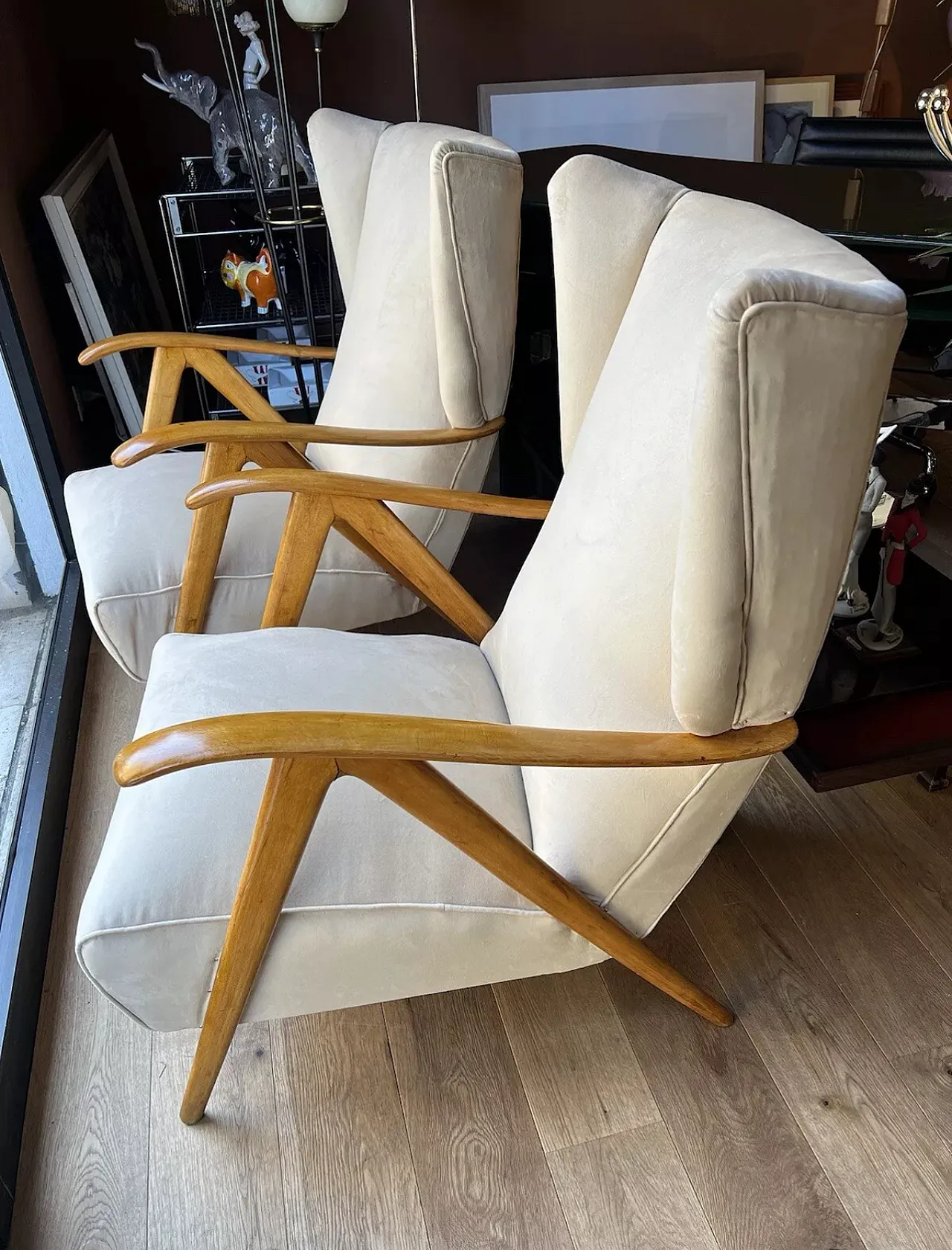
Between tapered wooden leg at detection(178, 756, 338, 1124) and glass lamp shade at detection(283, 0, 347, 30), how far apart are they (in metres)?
2.02

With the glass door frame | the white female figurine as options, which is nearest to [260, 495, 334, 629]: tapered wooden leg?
the glass door frame

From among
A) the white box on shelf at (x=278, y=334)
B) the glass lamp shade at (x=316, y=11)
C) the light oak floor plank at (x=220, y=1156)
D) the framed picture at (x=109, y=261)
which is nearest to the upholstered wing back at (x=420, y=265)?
the glass lamp shade at (x=316, y=11)

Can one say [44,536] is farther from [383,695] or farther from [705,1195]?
[705,1195]

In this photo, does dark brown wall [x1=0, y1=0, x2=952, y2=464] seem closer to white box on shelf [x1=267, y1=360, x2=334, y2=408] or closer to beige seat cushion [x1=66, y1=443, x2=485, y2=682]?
white box on shelf [x1=267, y1=360, x2=334, y2=408]

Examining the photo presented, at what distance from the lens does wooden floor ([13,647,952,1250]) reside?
1.08 metres

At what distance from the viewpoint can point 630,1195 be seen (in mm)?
1101

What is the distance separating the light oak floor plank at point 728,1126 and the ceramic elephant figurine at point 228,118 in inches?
82.1

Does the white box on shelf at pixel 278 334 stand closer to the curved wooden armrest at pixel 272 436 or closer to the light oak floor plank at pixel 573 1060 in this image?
the curved wooden armrest at pixel 272 436

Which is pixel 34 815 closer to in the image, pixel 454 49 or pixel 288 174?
Answer: pixel 288 174

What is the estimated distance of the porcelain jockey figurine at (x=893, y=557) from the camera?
152 centimetres

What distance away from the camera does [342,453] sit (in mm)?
1771

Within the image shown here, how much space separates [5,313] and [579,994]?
1.65m

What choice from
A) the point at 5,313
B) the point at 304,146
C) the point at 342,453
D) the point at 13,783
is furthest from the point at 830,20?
the point at 13,783

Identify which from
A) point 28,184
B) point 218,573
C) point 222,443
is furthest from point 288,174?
point 218,573
